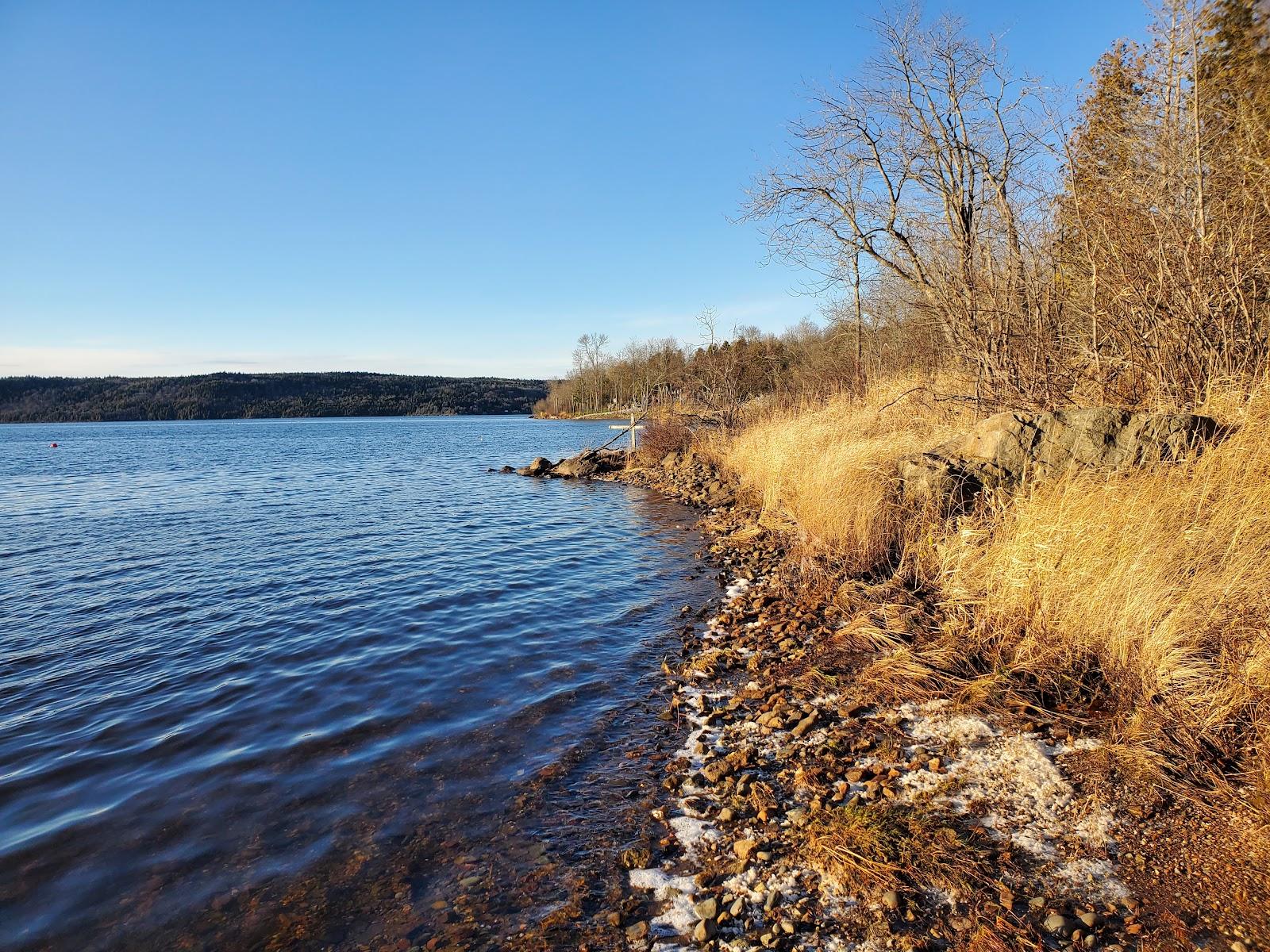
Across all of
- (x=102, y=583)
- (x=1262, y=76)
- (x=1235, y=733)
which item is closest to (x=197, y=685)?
(x=102, y=583)

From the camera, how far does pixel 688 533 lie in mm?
14727

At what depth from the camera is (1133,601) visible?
15.4 ft

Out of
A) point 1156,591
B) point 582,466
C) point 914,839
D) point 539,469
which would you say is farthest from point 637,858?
point 539,469

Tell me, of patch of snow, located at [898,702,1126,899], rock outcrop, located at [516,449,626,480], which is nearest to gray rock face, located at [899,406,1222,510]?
patch of snow, located at [898,702,1126,899]

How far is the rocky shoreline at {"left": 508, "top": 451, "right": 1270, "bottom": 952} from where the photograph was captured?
302 centimetres

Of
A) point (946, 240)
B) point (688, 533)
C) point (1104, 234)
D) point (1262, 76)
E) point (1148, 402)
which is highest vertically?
point (1262, 76)

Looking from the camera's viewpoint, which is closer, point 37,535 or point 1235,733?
point 1235,733

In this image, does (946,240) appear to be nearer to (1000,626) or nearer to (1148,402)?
(1148,402)

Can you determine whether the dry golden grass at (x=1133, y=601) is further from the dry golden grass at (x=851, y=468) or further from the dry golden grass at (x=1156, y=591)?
the dry golden grass at (x=851, y=468)

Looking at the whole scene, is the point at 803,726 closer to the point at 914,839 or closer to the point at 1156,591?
the point at 914,839

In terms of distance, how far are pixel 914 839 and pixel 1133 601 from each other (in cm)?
261

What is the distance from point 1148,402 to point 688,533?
8756 millimetres

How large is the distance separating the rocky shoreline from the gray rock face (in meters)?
3.63

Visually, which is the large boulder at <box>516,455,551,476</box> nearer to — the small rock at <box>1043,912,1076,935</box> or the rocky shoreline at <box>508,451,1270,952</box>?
the rocky shoreline at <box>508,451,1270,952</box>
